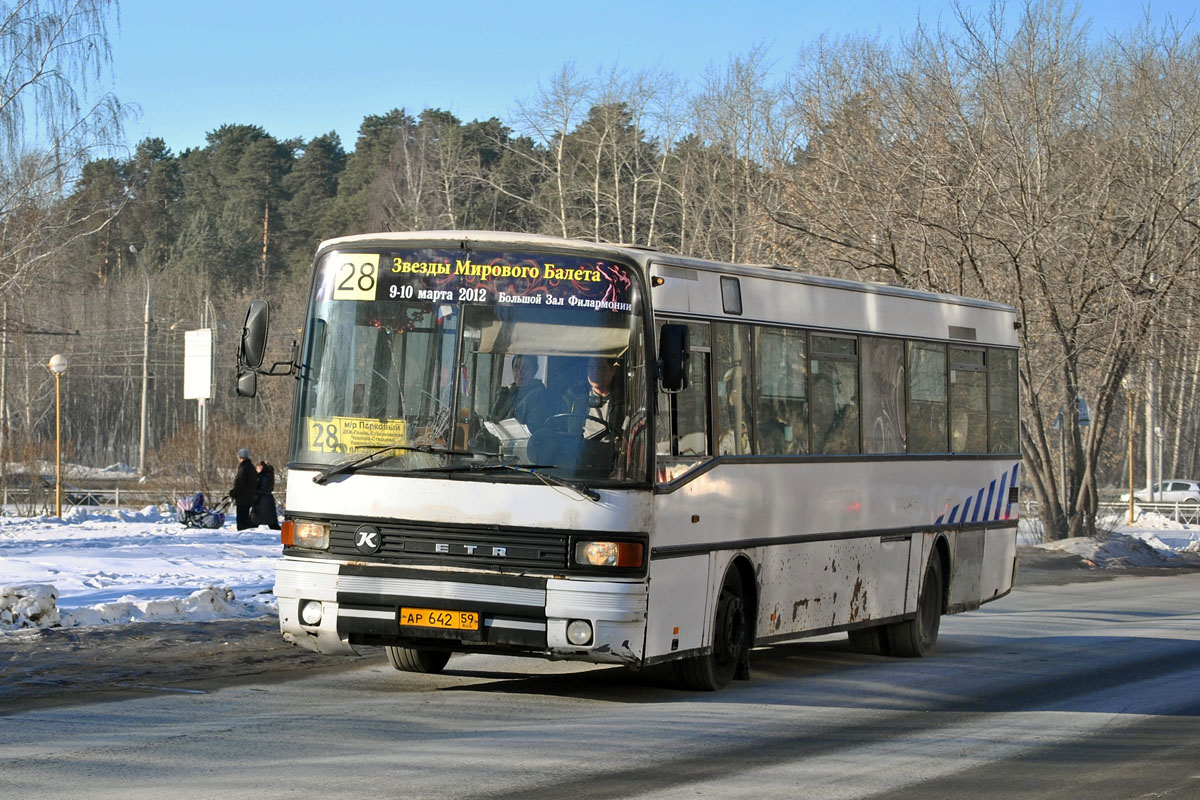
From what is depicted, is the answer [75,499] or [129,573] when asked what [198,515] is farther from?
[75,499]

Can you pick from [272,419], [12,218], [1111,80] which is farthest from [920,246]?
[272,419]

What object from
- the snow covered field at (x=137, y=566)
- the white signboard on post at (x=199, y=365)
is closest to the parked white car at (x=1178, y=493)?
the snow covered field at (x=137, y=566)

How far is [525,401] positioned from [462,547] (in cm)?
97

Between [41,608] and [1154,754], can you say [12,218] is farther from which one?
[1154,754]

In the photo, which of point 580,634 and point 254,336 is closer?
point 580,634

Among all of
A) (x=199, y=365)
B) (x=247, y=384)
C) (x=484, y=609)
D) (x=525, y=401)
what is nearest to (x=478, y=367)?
(x=525, y=401)

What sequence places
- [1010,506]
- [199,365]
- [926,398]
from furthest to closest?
[199,365], [1010,506], [926,398]

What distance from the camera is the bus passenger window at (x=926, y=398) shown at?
1452 cm

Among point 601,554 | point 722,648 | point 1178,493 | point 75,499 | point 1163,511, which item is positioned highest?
point 601,554

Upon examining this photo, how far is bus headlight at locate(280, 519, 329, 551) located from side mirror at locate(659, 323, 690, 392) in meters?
2.32

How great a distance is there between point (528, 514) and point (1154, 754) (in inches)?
154

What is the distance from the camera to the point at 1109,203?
32.3 m

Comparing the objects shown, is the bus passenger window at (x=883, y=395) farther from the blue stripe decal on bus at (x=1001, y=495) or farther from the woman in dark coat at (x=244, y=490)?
the woman in dark coat at (x=244, y=490)

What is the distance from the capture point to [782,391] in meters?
12.4
